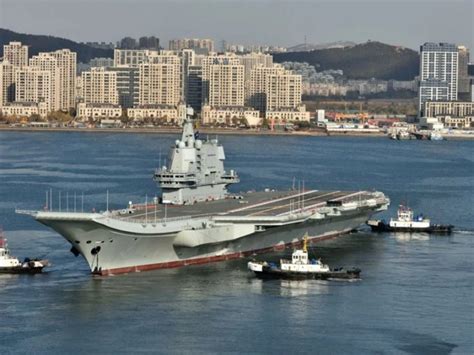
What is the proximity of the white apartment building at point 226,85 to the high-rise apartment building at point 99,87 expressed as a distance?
343 inches

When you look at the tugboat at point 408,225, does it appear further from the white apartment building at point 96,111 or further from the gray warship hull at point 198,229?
the white apartment building at point 96,111

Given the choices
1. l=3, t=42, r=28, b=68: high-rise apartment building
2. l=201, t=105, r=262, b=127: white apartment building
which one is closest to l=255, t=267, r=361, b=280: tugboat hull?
l=201, t=105, r=262, b=127: white apartment building

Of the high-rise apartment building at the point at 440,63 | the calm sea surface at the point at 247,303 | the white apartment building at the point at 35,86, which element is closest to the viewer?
the calm sea surface at the point at 247,303

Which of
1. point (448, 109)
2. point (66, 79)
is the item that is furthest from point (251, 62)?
point (66, 79)

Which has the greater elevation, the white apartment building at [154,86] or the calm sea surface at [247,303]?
the white apartment building at [154,86]

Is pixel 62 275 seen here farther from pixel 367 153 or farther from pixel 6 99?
pixel 6 99

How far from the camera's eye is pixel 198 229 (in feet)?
104

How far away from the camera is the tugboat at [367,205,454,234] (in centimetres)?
3959

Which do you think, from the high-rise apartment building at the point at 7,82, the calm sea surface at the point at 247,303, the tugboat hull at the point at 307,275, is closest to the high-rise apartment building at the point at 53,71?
the high-rise apartment building at the point at 7,82

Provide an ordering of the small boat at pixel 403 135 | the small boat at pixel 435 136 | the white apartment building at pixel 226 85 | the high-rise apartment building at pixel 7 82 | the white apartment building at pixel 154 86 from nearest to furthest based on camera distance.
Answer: the small boat at pixel 435 136, the small boat at pixel 403 135, the white apartment building at pixel 226 85, the white apartment building at pixel 154 86, the high-rise apartment building at pixel 7 82

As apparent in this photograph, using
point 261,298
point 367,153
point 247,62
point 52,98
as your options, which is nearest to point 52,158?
point 367,153

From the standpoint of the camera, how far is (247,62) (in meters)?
150

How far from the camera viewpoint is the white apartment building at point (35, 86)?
4975 inches

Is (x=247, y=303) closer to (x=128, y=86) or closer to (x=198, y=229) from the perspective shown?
(x=198, y=229)
